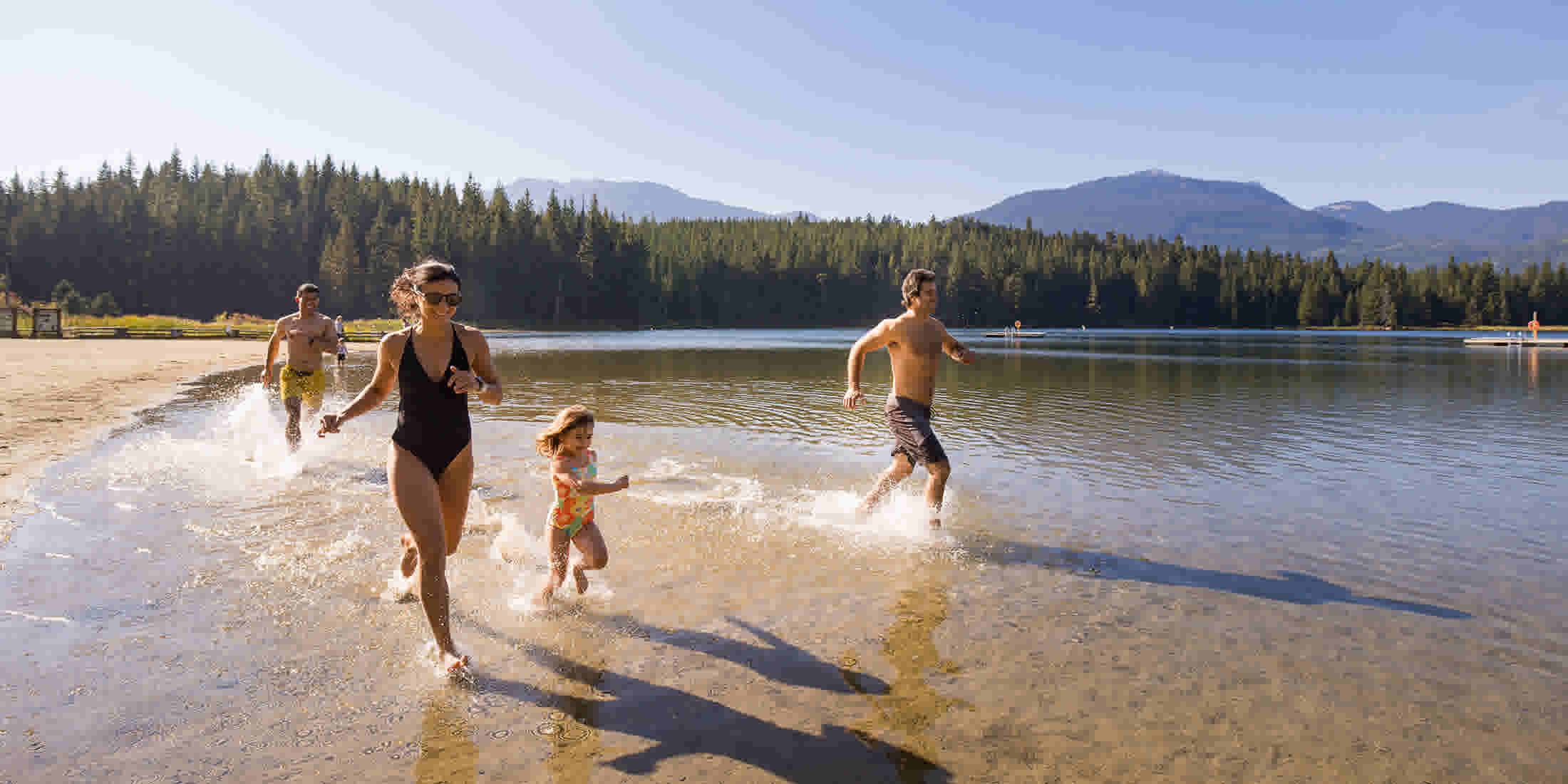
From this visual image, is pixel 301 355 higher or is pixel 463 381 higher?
pixel 301 355

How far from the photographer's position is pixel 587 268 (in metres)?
124

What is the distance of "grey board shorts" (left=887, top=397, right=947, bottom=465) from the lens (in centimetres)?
866

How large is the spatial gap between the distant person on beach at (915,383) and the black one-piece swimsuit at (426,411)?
14.3 feet

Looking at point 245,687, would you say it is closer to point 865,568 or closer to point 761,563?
point 761,563

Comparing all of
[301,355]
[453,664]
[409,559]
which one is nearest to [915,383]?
[409,559]

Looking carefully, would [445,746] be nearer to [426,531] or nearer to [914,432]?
[426,531]

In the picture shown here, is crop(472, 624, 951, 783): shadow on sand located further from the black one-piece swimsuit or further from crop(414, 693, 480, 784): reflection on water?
the black one-piece swimsuit

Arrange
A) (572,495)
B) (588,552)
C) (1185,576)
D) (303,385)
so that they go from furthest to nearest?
1. (303,385)
2. (1185,576)
3. (588,552)
4. (572,495)

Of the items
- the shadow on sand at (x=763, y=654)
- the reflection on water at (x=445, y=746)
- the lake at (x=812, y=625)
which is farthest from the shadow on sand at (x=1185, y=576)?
the reflection on water at (x=445, y=746)

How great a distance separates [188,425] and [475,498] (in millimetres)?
9009

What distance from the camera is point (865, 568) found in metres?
7.26

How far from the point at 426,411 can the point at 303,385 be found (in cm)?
848

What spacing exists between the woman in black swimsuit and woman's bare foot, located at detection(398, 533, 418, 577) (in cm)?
110

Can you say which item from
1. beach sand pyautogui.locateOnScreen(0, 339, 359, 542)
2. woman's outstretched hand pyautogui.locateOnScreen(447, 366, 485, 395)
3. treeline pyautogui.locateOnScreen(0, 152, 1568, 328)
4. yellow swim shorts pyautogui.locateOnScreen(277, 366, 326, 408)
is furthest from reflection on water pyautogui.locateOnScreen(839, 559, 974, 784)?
A: treeline pyautogui.locateOnScreen(0, 152, 1568, 328)
